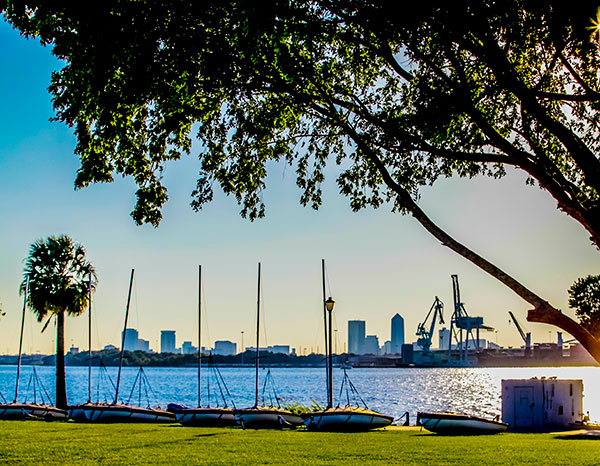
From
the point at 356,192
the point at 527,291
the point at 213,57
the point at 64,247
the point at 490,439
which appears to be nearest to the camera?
the point at 527,291

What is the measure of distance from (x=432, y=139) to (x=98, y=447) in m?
10.8

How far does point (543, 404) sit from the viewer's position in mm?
28531

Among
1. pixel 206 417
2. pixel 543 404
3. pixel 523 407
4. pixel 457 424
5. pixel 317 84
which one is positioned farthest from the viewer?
pixel 206 417

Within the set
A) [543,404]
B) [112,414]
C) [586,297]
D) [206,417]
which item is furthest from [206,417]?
[586,297]

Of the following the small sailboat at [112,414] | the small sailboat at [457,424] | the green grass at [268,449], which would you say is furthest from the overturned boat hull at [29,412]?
the small sailboat at [457,424]

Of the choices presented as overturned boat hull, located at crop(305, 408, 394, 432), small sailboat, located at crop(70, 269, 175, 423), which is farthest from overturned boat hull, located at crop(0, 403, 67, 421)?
overturned boat hull, located at crop(305, 408, 394, 432)

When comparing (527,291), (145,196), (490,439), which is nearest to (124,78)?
(145,196)

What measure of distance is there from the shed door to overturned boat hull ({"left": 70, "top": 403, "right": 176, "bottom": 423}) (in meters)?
14.2

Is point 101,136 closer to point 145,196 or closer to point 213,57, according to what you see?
point 145,196

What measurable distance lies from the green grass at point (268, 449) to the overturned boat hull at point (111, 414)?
6462mm

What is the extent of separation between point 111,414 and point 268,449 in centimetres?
1460

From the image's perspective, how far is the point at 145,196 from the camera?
12.1 meters

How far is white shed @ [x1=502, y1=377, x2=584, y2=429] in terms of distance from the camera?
1121 inches

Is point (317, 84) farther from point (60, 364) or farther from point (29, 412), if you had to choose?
point (60, 364)
